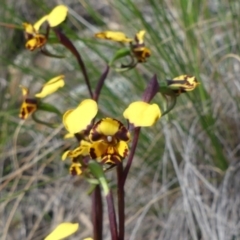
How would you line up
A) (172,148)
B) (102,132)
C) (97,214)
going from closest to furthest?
(102,132)
(97,214)
(172,148)

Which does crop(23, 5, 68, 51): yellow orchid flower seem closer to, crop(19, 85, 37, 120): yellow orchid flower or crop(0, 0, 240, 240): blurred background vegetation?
crop(19, 85, 37, 120): yellow orchid flower

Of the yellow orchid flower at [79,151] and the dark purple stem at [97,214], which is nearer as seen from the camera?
the yellow orchid flower at [79,151]

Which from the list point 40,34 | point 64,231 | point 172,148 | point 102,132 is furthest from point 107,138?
point 172,148

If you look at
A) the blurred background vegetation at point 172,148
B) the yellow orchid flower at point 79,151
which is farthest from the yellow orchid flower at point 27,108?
the blurred background vegetation at point 172,148

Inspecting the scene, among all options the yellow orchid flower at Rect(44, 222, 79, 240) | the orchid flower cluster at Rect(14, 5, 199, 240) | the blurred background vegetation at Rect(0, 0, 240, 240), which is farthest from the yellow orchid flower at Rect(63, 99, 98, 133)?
the blurred background vegetation at Rect(0, 0, 240, 240)

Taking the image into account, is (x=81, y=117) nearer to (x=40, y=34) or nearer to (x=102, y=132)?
(x=102, y=132)

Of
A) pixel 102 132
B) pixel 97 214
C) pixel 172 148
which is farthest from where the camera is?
pixel 172 148

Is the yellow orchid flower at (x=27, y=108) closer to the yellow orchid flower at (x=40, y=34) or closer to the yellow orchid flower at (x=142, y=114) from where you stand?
the yellow orchid flower at (x=40, y=34)
